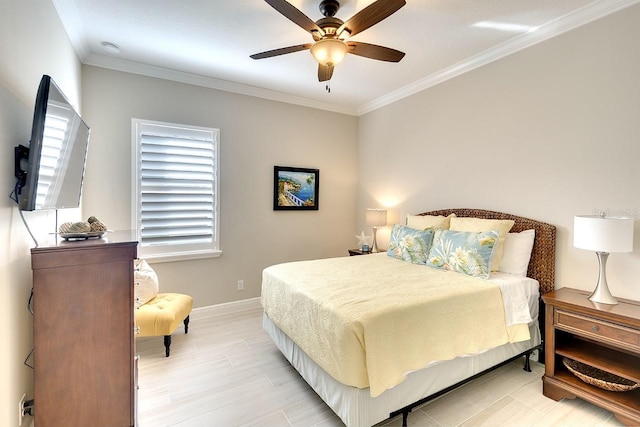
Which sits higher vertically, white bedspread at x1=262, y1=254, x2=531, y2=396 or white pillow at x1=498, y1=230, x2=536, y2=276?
white pillow at x1=498, y1=230, x2=536, y2=276

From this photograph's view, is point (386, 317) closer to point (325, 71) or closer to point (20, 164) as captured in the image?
point (325, 71)

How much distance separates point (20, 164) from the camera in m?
1.50

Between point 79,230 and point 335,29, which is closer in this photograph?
point 79,230

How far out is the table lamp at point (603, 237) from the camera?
194 cm

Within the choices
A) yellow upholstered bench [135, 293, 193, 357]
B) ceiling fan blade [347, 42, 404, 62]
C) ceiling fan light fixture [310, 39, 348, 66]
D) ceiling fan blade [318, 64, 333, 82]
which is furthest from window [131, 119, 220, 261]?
ceiling fan blade [347, 42, 404, 62]

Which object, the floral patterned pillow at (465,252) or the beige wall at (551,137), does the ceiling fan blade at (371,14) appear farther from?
the floral patterned pillow at (465,252)

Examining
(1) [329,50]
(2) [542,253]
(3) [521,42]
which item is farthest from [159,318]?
(3) [521,42]

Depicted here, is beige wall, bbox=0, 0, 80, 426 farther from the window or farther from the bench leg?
the window

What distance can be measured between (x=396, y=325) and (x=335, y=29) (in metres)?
2.02

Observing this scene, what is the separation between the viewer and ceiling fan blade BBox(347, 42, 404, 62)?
2.18m

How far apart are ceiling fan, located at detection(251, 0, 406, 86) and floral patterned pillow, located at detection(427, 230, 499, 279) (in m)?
1.63

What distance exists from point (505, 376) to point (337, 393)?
61.2 inches

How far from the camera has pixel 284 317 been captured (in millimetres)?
2324

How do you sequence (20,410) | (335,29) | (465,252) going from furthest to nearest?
(465,252), (335,29), (20,410)
